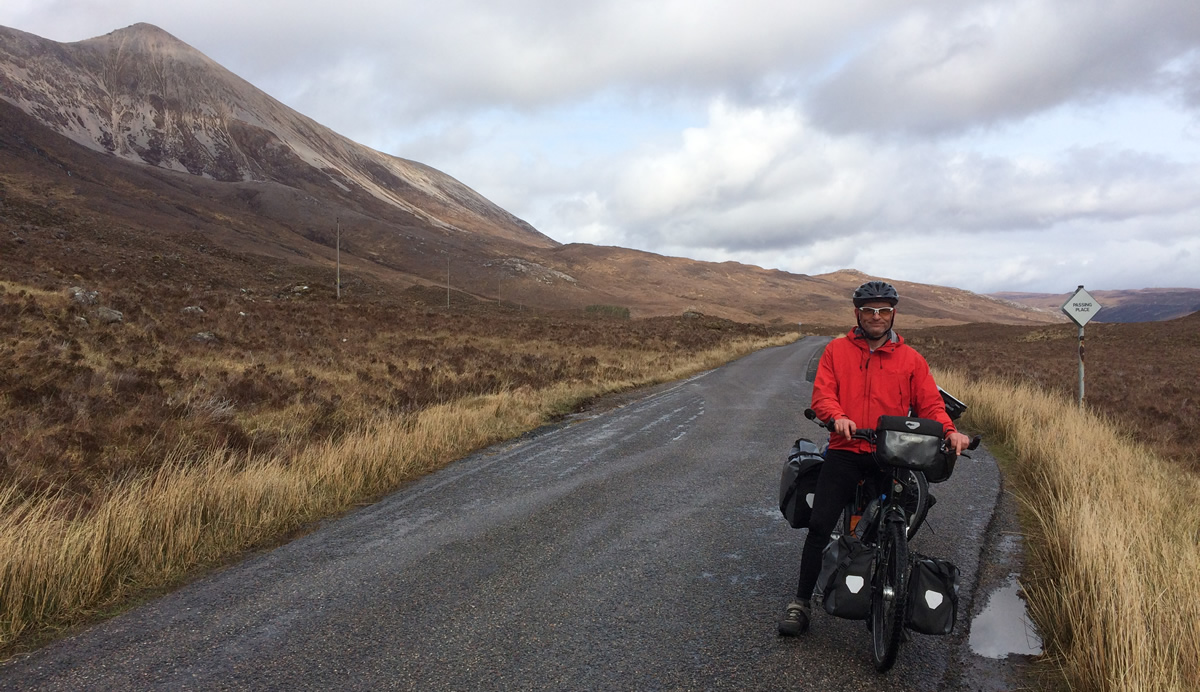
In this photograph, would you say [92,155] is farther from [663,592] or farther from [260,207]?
[663,592]

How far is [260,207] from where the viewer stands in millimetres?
129750

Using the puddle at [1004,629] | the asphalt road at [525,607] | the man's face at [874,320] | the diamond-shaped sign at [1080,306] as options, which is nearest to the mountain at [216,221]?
the asphalt road at [525,607]

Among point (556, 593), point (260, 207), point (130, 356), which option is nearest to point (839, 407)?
point (556, 593)

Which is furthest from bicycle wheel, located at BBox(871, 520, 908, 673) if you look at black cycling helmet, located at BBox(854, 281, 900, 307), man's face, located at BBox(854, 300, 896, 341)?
black cycling helmet, located at BBox(854, 281, 900, 307)

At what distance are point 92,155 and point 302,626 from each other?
13600cm

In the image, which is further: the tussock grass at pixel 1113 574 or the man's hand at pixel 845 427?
the man's hand at pixel 845 427

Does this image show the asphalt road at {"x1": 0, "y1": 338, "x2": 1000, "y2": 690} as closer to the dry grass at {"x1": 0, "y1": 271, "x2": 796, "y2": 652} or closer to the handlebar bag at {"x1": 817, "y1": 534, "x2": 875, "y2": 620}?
the handlebar bag at {"x1": 817, "y1": 534, "x2": 875, "y2": 620}

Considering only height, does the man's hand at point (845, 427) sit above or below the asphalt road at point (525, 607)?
above

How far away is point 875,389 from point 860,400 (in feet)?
0.33

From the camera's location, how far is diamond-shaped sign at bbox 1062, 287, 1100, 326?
44.5 ft

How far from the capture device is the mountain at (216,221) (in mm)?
44969

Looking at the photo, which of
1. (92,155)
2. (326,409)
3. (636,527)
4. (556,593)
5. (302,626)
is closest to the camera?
(302,626)

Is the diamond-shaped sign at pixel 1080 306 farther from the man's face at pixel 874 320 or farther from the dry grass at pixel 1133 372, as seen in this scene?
the man's face at pixel 874 320

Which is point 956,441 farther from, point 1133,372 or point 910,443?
point 1133,372
